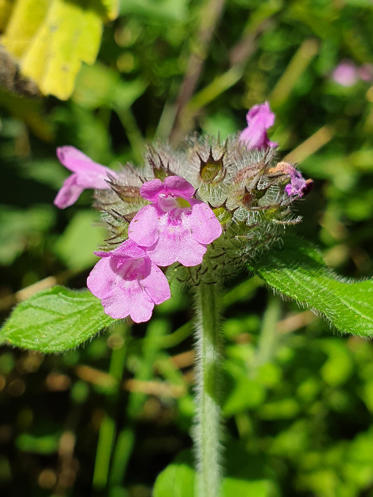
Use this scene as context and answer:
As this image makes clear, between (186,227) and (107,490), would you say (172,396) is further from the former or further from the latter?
(186,227)

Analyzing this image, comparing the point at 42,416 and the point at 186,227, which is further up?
the point at 42,416

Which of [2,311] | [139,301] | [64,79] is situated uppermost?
[64,79]

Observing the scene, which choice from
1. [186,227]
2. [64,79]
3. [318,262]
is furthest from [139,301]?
[64,79]

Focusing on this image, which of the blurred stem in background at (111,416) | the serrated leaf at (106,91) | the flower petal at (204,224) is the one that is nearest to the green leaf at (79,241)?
the blurred stem in background at (111,416)

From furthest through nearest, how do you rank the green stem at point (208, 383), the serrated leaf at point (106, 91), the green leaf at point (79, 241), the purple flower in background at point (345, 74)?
the purple flower in background at point (345, 74) < the serrated leaf at point (106, 91) < the green leaf at point (79, 241) < the green stem at point (208, 383)

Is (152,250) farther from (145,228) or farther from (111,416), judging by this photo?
(111,416)

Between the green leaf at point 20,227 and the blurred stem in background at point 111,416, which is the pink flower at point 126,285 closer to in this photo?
the blurred stem in background at point 111,416

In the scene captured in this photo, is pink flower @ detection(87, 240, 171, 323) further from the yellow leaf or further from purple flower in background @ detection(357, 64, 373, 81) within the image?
purple flower in background @ detection(357, 64, 373, 81)
